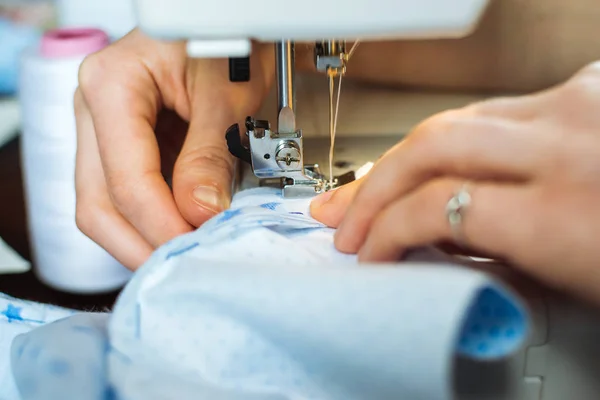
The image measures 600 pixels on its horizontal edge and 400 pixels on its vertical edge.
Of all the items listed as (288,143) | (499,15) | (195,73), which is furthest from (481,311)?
(499,15)

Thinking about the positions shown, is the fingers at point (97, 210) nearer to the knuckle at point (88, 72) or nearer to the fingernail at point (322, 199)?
the knuckle at point (88, 72)

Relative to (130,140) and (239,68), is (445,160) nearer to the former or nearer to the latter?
(239,68)

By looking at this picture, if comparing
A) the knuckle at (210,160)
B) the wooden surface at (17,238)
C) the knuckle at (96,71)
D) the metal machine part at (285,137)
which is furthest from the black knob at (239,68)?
the wooden surface at (17,238)

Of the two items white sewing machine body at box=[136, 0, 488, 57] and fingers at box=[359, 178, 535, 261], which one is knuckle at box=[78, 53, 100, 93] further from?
fingers at box=[359, 178, 535, 261]

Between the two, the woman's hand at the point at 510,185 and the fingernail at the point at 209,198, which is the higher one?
the woman's hand at the point at 510,185

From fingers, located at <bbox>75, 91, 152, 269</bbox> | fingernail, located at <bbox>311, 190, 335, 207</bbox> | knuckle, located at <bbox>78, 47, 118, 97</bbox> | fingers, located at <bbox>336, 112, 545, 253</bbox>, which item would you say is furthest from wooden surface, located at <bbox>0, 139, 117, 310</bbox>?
fingers, located at <bbox>336, 112, 545, 253</bbox>

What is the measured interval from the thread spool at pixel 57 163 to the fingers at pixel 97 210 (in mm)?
156

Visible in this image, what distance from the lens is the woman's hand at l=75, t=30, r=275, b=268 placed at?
0.65 metres

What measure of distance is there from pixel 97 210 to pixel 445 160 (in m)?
0.46

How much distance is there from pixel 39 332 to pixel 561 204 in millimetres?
349

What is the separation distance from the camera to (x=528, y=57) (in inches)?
38.2

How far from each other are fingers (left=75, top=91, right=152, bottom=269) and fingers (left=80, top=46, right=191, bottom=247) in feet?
0.09

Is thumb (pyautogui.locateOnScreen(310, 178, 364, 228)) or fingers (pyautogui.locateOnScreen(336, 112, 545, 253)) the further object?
thumb (pyautogui.locateOnScreen(310, 178, 364, 228))

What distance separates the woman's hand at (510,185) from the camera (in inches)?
15.0
